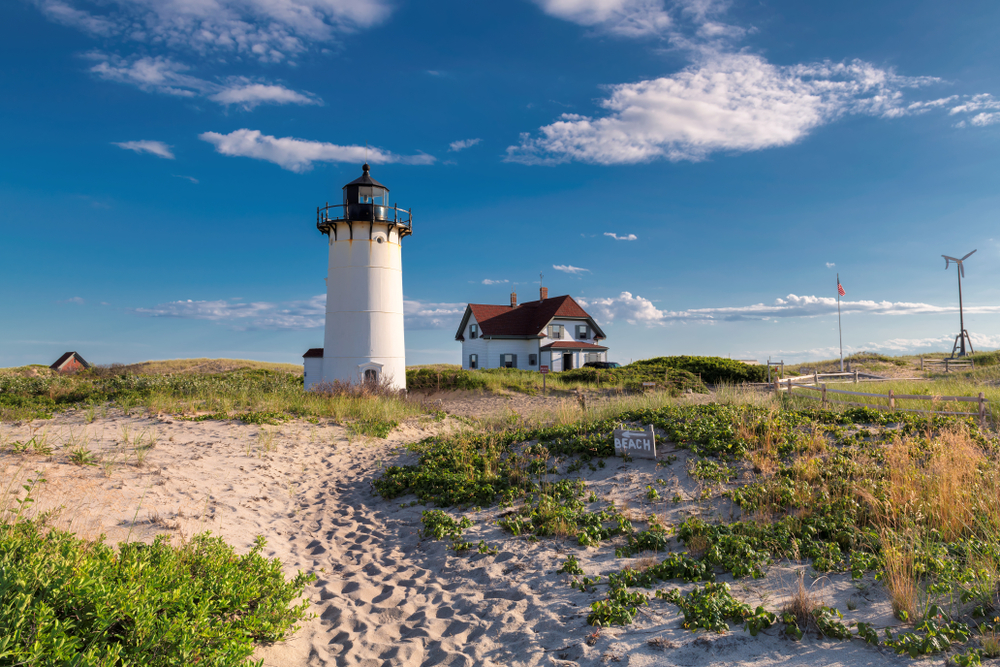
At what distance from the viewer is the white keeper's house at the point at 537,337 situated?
41469 millimetres

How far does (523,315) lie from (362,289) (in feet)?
77.5

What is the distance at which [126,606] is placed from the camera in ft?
12.5

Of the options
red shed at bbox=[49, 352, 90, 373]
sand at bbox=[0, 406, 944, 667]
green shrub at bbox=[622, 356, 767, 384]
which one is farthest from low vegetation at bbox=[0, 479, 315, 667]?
red shed at bbox=[49, 352, 90, 373]

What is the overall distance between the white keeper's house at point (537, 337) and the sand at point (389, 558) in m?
29.6

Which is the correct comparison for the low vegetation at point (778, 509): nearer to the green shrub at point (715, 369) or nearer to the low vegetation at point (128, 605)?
the low vegetation at point (128, 605)

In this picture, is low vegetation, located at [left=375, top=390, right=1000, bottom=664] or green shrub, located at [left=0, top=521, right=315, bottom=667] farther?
low vegetation, located at [left=375, top=390, right=1000, bottom=664]

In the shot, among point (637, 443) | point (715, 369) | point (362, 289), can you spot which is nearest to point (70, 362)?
point (362, 289)

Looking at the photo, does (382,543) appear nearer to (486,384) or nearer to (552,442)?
(552,442)

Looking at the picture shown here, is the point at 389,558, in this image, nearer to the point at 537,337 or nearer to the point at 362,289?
the point at 362,289

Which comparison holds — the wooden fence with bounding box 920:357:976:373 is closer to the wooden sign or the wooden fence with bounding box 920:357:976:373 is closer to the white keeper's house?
the white keeper's house

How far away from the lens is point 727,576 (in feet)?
19.7

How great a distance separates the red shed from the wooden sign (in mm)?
36214

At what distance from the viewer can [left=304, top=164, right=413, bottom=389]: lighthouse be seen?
882 inches

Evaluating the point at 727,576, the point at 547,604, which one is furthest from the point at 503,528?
the point at 727,576
